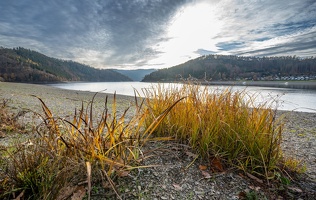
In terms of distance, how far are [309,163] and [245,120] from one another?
62.2 inches

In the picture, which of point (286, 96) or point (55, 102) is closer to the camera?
point (55, 102)

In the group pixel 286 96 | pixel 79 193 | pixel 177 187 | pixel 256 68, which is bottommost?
pixel 286 96

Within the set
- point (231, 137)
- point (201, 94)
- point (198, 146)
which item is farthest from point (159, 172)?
point (201, 94)

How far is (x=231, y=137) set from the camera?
8.20ft

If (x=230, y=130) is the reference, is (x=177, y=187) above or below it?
below

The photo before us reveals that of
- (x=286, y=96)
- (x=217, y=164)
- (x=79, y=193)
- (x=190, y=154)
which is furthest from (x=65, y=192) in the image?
(x=286, y=96)

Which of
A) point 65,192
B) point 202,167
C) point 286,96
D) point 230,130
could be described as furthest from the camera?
point 286,96

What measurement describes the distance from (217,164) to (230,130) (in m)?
0.55

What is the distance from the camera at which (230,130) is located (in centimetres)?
260

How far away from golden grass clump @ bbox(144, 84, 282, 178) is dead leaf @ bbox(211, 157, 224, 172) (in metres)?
0.06

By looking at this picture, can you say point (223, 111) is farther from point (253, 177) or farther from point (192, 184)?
point (192, 184)

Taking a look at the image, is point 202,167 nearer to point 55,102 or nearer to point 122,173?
point 122,173

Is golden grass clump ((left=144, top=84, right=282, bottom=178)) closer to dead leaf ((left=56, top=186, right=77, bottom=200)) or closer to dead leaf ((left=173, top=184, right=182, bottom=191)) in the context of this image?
dead leaf ((left=173, top=184, right=182, bottom=191))

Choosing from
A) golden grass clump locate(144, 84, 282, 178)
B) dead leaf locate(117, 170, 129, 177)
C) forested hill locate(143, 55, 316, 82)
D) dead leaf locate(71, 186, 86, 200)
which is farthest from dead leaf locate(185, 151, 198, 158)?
forested hill locate(143, 55, 316, 82)
